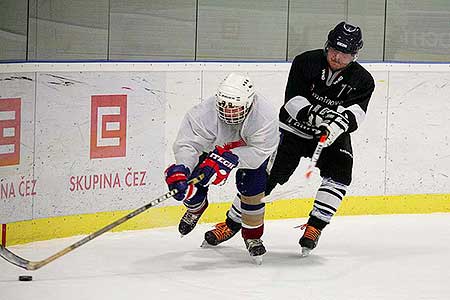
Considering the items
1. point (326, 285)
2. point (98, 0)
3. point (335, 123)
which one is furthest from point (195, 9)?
point (326, 285)

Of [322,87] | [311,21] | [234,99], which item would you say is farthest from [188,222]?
[311,21]

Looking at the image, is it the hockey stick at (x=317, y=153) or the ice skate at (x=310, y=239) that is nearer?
the hockey stick at (x=317, y=153)

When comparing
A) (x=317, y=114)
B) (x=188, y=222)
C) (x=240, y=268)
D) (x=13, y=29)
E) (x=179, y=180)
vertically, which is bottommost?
(x=240, y=268)

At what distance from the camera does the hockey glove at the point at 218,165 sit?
16.4 ft

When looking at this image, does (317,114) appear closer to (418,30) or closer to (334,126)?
(334,126)

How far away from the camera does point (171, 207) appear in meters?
6.42

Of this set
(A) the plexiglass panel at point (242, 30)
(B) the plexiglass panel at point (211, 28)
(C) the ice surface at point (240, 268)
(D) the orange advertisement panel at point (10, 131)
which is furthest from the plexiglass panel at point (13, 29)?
(A) the plexiglass panel at point (242, 30)

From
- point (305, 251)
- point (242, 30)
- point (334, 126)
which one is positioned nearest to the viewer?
point (334, 126)

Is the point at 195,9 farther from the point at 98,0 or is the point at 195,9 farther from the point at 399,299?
the point at 399,299

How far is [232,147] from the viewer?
5254 mm

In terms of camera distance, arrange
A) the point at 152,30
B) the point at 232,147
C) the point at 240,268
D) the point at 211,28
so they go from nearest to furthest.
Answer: the point at 232,147
the point at 240,268
the point at 152,30
the point at 211,28

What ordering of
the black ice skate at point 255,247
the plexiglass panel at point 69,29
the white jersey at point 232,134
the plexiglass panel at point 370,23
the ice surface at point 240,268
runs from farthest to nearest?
the plexiglass panel at point 370,23, the plexiglass panel at point 69,29, the black ice skate at point 255,247, the white jersey at point 232,134, the ice surface at point 240,268

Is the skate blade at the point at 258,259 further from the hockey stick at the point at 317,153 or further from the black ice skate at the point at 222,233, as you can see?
the hockey stick at the point at 317,153

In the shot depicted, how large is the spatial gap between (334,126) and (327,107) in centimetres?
22
